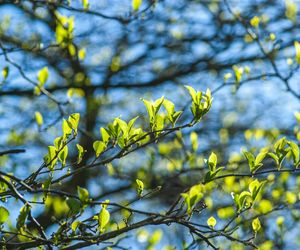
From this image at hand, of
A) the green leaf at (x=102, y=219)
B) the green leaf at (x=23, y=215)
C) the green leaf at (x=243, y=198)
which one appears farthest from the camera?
the green leaf at (x=243, y=198)

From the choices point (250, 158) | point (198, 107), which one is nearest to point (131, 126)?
point (198, 107)

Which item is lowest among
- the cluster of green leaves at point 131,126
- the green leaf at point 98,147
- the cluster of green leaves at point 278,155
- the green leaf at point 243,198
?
the green leaf at point 243,198

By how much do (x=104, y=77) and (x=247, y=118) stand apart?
130 centimetres

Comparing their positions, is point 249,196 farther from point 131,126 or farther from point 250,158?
point 131,126

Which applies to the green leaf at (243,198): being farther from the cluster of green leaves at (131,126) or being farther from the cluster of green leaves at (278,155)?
the cluster of green leaves at (131,126)

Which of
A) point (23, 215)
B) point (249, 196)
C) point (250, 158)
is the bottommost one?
point (249, 196)

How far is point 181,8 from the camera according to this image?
16.4 feet

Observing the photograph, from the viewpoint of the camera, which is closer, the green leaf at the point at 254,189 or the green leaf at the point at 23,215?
the green leaf at the point at 23,215

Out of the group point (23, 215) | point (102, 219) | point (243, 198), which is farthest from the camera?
point (243, 198)

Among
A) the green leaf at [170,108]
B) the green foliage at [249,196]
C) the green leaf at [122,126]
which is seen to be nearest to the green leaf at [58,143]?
the green leaf at [122,126]

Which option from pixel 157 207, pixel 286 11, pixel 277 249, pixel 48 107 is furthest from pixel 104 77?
pixel 277 249

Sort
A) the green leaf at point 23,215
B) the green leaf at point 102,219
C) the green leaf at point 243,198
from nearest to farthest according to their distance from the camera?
the green leaf at point 23,215
the green leaf at point 102,219
the green leaf at point 243,198

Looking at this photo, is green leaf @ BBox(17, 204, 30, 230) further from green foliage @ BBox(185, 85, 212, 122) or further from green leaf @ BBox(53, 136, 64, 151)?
green foliage @ BBox(185, 85, 212, 122)

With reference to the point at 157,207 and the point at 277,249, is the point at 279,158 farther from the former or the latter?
the point at 157,207
